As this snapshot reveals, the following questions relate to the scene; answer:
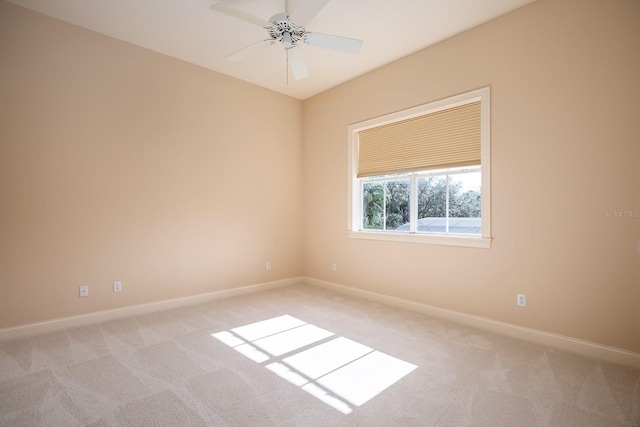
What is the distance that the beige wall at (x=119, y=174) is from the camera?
2939 millimetres

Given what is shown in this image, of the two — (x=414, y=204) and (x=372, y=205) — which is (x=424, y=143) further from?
(x=372, y=205)

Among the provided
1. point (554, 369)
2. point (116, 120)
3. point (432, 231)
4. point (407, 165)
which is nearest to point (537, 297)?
point (554, 369)

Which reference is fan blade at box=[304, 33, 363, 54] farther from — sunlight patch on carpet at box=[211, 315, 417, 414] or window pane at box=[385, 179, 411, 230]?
sunlight patch on carpet at box=[211, 315, 417, 414]

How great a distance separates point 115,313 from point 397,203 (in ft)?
11.4

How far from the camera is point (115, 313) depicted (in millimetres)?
3408

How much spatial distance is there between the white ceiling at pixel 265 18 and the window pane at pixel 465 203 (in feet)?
5.01

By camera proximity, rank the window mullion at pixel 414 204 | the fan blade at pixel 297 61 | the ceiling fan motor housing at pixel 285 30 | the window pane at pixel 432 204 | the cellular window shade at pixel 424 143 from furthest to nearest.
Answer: the window mullion at pixel 414 204
the window pane at pixel 432 204
the cellular window shade at pixel 424 143
the fan blade at pixel 297 61
the ceiling fan motor housing at pixel 285 30

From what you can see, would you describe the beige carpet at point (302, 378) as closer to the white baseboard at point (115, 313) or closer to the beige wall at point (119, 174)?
the white baseboard at point (115, 313)

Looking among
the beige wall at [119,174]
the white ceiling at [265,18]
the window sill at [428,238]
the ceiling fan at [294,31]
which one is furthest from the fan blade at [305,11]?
the window sill at [428,238]

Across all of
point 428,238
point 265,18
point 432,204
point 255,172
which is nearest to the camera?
point 265,18

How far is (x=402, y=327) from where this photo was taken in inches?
125

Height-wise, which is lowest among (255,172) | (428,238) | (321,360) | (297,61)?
(321,360)

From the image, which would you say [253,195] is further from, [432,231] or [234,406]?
[234,406]

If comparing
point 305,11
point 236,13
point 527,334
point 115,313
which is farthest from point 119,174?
point 527,334
